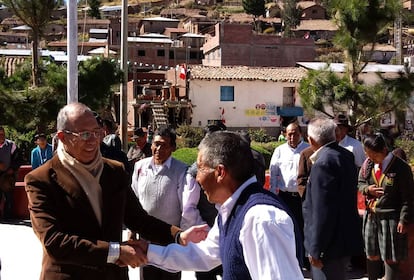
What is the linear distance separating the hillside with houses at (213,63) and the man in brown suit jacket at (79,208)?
9.23m

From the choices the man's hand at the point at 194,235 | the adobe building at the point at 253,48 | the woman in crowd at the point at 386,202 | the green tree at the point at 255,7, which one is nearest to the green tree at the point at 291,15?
the green tree at the point at 255,7

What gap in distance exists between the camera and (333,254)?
4.71 meters

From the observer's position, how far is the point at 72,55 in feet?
32.9

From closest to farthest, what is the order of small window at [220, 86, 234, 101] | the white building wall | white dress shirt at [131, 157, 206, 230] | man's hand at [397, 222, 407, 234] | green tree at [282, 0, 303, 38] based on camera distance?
white dress shirt at [131, 157, 206, 230]
man's hand at [397, 222, 407, 234]
the white building wall
small window at [220, 86, 234, 101]
green tree at [282, 0, 303, 38]

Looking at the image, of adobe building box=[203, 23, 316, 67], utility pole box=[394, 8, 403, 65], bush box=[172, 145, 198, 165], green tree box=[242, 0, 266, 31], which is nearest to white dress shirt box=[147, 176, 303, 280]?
utility pole box=[394, 8, 403, 65]

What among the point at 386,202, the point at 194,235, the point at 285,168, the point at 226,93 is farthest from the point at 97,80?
→ the point at 226,93

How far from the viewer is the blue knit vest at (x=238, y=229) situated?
2475 mm

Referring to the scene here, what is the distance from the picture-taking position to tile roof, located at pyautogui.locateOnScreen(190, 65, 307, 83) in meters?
40.9

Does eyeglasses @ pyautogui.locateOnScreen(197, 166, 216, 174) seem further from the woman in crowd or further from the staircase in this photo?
the staircase

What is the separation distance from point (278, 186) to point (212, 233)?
13.7 ft

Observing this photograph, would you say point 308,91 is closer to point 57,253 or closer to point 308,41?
point 57,253

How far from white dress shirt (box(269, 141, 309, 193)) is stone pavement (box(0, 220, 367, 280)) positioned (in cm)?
103

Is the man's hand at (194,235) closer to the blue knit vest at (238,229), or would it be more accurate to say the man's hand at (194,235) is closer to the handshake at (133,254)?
the handshake at (133,254)

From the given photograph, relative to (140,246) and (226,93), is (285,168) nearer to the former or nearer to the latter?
(140,246)
